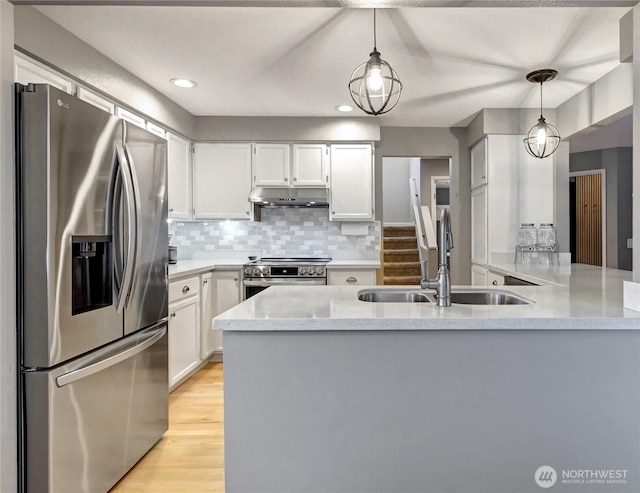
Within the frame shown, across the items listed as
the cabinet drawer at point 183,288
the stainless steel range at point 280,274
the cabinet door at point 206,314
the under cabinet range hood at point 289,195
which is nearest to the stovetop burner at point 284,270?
the stainless steel range at point 280,274

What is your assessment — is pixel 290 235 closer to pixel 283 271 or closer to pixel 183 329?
pixel 283 271

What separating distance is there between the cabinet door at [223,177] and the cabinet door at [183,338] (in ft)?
3.71

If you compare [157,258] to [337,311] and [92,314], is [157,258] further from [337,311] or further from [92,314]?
[337,311]

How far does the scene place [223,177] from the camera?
4.16 meters

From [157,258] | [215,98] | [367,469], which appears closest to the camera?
[367,469]

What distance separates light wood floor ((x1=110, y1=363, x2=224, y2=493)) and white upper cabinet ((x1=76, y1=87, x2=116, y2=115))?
6.52ft

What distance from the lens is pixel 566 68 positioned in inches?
114

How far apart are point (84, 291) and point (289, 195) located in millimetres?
2424

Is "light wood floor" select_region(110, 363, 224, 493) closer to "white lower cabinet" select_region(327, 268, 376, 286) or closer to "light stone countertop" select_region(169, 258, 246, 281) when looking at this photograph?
"light stone countertop" select_region(169, 258, 246, 281)

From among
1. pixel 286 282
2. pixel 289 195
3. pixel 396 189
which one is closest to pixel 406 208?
A: pixel 396 189

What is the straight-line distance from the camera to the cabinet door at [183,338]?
3006mm

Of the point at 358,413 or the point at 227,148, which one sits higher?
the point at 227,148

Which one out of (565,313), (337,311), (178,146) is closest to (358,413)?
(337,311)

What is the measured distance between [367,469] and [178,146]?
3.36 metres
